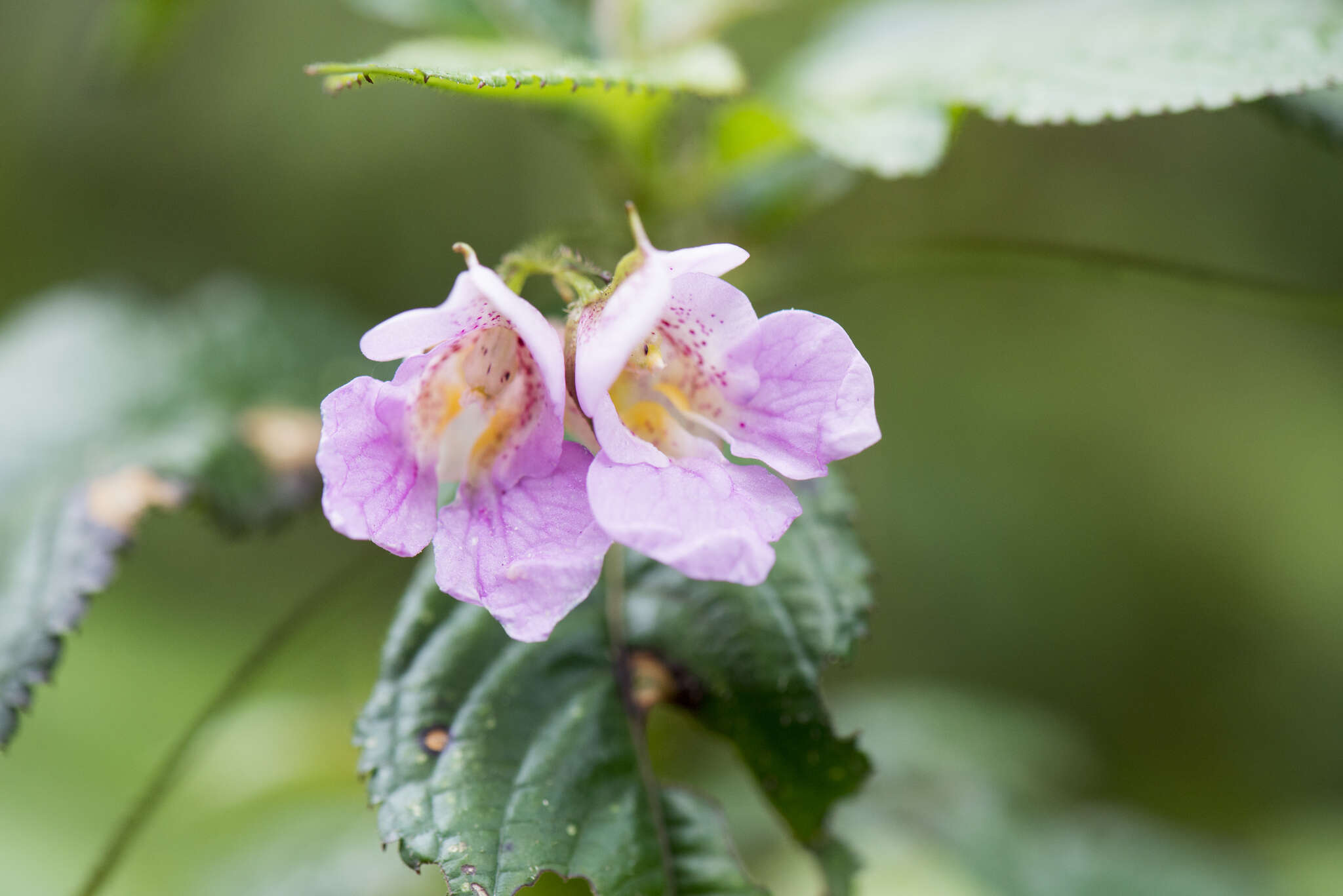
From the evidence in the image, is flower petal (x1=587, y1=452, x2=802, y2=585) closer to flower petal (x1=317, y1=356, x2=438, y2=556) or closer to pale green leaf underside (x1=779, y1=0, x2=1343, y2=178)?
flower petal (x1=317, y1=356, x2=438, y2=556)

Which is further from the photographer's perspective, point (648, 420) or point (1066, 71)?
point (1066, 71)

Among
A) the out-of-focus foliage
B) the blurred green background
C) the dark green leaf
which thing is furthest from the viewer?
the blurred green background

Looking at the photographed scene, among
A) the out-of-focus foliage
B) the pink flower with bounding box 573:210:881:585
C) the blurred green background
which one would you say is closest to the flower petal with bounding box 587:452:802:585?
the pink flower with bounding box 573:210:881:585

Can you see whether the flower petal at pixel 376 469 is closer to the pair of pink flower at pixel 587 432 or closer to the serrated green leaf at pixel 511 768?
the pair of pink flower at pixel 587 432

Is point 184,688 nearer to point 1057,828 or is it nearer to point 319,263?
point 319,263

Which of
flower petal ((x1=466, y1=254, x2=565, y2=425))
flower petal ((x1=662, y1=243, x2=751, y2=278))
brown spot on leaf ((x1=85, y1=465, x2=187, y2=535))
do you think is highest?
Result: brown spot on leaf ((x1=85, y1=465, x2=187, y2=535))

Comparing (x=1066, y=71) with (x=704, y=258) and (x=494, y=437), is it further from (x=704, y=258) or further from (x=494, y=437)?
(x=494, y=437)

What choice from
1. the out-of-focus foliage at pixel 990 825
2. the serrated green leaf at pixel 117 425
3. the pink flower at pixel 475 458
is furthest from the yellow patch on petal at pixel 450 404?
the out-of-focus foliage at pixel 990 825

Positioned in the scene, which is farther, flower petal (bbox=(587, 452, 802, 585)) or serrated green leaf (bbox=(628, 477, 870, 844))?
serrated green leaf (bbox=(628, 477, 870, 844))

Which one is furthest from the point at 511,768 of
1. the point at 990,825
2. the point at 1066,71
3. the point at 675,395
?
the point at 990,825
